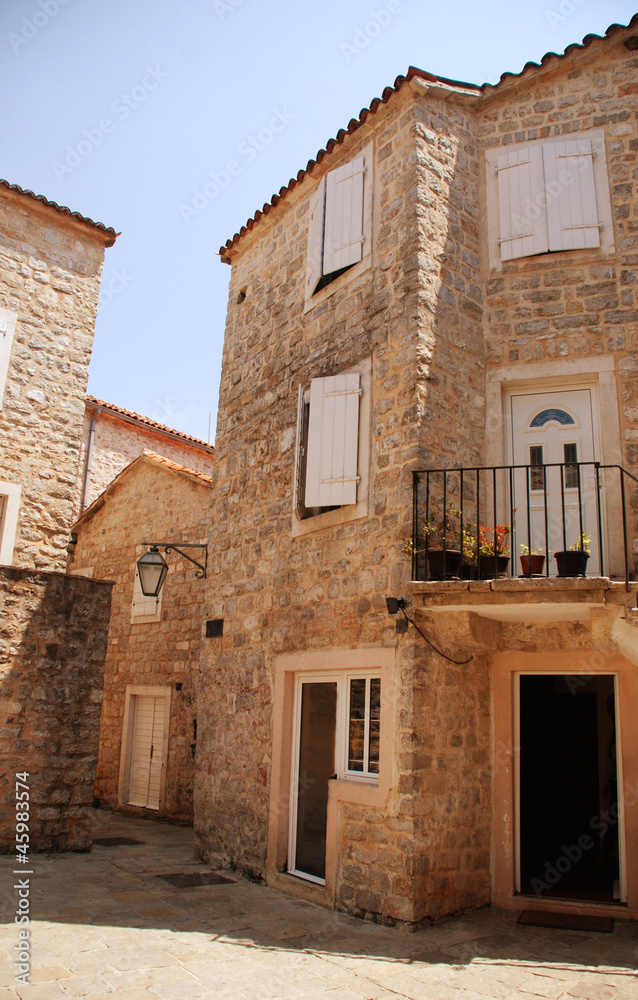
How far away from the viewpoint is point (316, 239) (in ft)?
27.6

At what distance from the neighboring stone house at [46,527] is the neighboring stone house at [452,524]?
5.29 feet

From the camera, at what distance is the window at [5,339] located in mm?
9406

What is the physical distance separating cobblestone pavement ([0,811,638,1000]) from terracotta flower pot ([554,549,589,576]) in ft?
8.51

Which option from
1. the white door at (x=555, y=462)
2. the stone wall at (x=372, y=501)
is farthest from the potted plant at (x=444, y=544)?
the white door at (x=555, y=462)

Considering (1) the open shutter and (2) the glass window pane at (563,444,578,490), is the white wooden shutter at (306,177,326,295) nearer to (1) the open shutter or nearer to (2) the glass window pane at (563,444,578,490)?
(1) the open shutter

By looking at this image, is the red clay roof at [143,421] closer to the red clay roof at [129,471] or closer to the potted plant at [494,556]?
the red clay roof at [129,471]

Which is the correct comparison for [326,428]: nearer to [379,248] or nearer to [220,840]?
[379,248]

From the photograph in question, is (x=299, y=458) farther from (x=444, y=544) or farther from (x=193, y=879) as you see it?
(x=193, y=879)

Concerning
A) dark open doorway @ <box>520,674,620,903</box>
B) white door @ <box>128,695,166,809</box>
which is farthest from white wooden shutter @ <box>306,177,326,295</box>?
white door @ <box>128,695,166,809</box>

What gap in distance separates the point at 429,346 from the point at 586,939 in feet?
16.0

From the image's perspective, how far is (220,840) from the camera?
7906 mm

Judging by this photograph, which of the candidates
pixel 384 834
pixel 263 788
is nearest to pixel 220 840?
pixel 263 788

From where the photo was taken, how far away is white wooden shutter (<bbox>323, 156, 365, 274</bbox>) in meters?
7.79

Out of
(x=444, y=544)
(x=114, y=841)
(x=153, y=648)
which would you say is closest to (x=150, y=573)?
(x=444, y=544)
